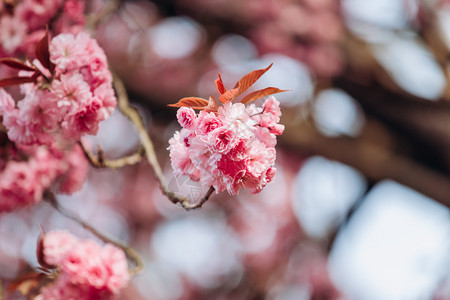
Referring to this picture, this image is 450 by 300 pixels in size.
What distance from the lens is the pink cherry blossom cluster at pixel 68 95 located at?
2.77 ft

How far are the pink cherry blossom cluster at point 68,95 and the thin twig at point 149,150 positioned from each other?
150 millimetres

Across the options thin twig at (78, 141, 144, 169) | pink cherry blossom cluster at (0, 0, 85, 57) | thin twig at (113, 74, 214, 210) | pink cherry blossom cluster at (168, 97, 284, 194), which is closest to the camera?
pink cherry blossom cluster at (168, 97, 284, 194)

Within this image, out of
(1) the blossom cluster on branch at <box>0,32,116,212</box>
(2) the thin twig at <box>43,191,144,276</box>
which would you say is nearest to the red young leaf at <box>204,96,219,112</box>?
(1) the blossom cluster on branch at <box>0,32,116,212</box>

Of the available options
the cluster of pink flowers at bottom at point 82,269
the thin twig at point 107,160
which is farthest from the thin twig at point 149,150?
the cluster of pink flowers at bottom at point 82,269

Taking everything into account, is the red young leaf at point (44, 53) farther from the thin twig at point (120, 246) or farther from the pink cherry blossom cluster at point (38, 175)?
the pink cherry blossom cluster at point (38, 175)

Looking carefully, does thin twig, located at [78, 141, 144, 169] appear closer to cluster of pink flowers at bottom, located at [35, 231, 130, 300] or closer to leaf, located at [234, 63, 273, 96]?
cluster of pink flowers at bottom, located at [35, 231, 130, 300]

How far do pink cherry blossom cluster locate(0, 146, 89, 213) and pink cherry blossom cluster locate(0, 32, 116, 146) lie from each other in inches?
17.0

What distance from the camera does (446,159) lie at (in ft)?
7.15

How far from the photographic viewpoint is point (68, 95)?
854 mm

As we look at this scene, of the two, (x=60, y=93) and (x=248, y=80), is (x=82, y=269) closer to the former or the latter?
(x=60, y=93)

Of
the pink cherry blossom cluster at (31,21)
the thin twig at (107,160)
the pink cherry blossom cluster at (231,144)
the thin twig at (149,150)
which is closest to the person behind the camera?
the pink cherry blossom cluster at (231,144)

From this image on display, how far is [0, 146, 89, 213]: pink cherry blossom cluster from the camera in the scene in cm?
127

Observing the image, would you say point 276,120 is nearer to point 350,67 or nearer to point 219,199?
point 350,67

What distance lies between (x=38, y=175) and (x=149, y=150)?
0.50 metres
